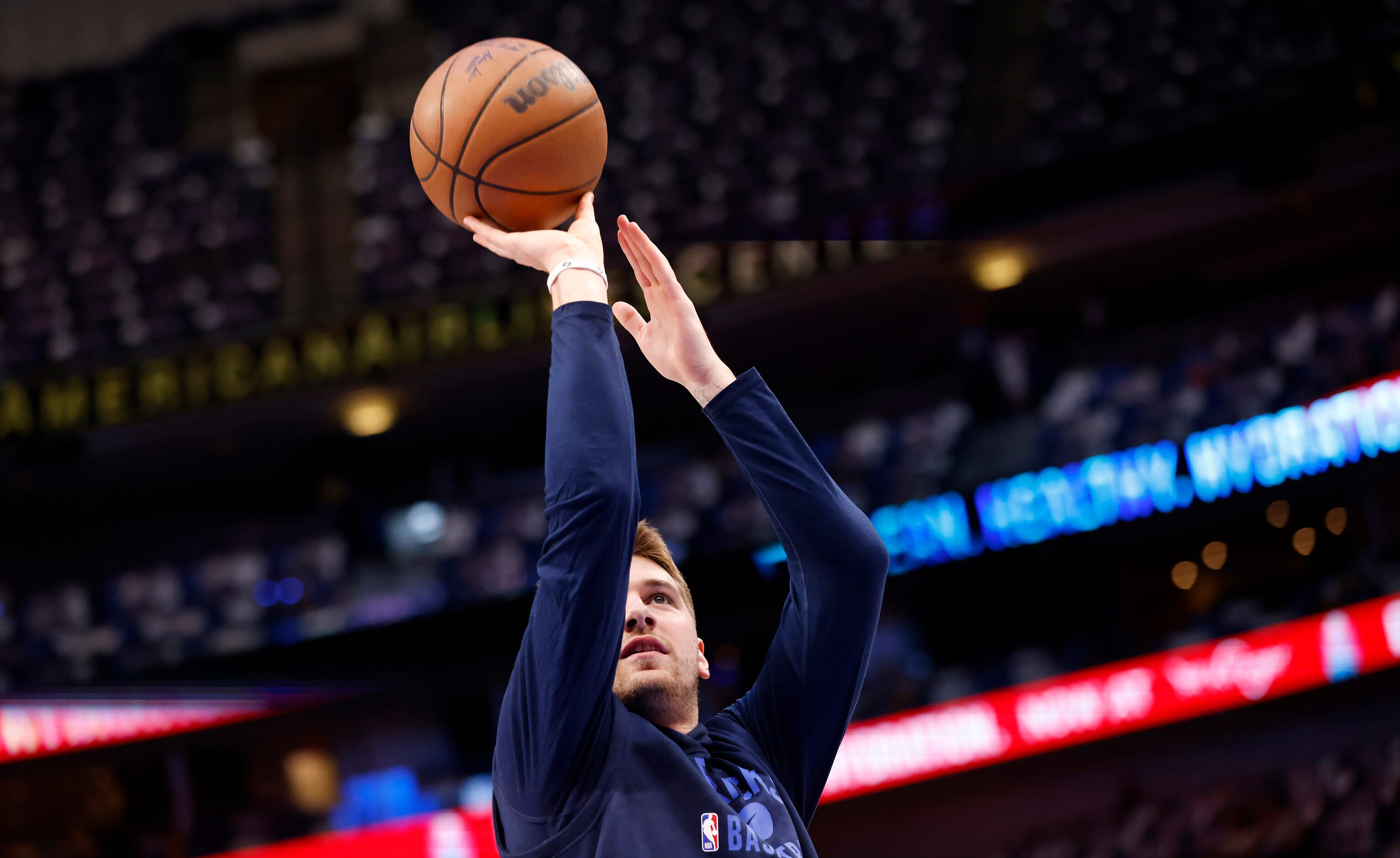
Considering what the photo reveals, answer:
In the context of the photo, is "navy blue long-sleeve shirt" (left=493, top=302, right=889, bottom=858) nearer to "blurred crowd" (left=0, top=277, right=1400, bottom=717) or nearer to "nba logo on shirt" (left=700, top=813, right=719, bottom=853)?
"nba logo on shirt" (left=700, top=813, right=719, bottom=853)

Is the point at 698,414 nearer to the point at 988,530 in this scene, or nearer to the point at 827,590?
the point at 988,530

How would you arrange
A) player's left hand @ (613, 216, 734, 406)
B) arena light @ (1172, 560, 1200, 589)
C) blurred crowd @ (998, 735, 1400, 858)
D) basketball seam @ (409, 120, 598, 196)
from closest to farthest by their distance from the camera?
1. player's left hand @ (613, 216, 734, 406)
2. basketball seam @ (409, 120, 598, 196)
3. blurred crowd @ (998, 735, 1400, 858)
4. arena light @ (1172, 560, 1200, 589)

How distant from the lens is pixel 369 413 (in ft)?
31.7

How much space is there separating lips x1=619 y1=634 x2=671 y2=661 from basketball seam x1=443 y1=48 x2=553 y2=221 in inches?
29.1

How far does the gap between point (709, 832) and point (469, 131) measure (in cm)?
115

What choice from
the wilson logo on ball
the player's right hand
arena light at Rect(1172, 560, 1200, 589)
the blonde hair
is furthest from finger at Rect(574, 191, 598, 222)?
arena light at Rect(1172, 560, 1200, 589)

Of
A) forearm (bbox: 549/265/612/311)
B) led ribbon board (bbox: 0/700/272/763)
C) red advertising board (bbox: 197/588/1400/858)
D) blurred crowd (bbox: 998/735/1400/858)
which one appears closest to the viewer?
forearm (bbox: 549/265/612/311)

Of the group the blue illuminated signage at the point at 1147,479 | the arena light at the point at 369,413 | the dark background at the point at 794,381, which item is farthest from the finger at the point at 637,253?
the arena light at the point at 369,413

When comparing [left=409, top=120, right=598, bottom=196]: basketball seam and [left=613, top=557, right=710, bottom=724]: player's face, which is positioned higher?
[left=409, top=120, right=598, bottom=196]: basketball seam

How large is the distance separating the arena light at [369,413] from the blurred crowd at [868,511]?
3.35 ft

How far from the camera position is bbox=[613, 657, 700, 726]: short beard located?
151 cm

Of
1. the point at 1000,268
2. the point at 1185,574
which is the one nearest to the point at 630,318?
the point at 1000,268

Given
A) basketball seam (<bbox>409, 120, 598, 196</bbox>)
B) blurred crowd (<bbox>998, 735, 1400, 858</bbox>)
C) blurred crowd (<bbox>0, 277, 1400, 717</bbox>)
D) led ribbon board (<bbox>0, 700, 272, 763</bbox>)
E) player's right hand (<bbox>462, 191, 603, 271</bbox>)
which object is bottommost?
blurred crowd (<bbox>998, 735, 1400, 858</bbox>)

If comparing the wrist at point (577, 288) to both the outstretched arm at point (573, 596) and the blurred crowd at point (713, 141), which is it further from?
the blurred crowd at point (713, 141)
